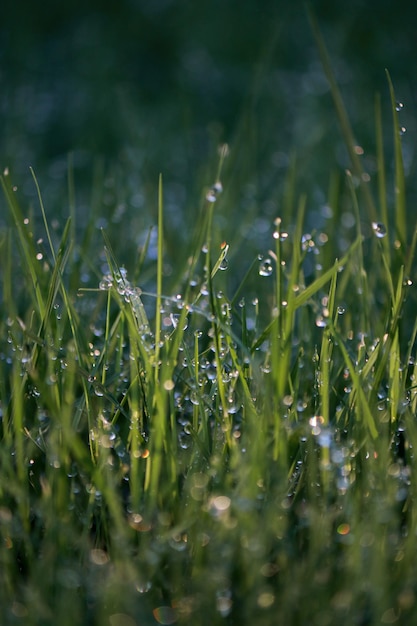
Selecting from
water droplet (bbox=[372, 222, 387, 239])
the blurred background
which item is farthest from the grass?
the blurred background

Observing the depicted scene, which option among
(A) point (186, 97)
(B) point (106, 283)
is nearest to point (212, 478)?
(B) point (106, 283)

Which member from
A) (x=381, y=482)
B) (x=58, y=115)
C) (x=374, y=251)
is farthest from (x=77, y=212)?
(x=381, y=482)

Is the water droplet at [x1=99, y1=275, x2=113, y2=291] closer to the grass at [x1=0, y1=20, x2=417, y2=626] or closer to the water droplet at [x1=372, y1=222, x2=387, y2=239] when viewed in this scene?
the grass at [x1=0, y1=20, x2=417, y2=626]

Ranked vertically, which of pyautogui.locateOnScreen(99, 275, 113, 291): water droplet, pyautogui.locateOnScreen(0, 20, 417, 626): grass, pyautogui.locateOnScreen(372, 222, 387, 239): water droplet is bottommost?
pyautogui.locateOnScreen(0, 20, 417, 626): grass

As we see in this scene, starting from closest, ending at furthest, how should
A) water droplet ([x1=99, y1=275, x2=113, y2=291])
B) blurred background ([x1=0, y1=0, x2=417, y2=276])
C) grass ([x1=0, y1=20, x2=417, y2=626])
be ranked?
1. grass ([x1=0, y1=20, x2=417, y2=626])
2. water droplet ([x1=99, y1=275, x2=113, y2=291])
3. blurred background ([x1=0, y1=0, x2=417, y2=276])

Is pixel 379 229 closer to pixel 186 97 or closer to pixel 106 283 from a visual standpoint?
pixel 106 283

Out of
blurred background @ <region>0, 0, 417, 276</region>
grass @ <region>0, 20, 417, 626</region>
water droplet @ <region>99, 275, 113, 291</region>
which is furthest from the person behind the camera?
blurred background @ <region>0, 0, 417, 276</region>
